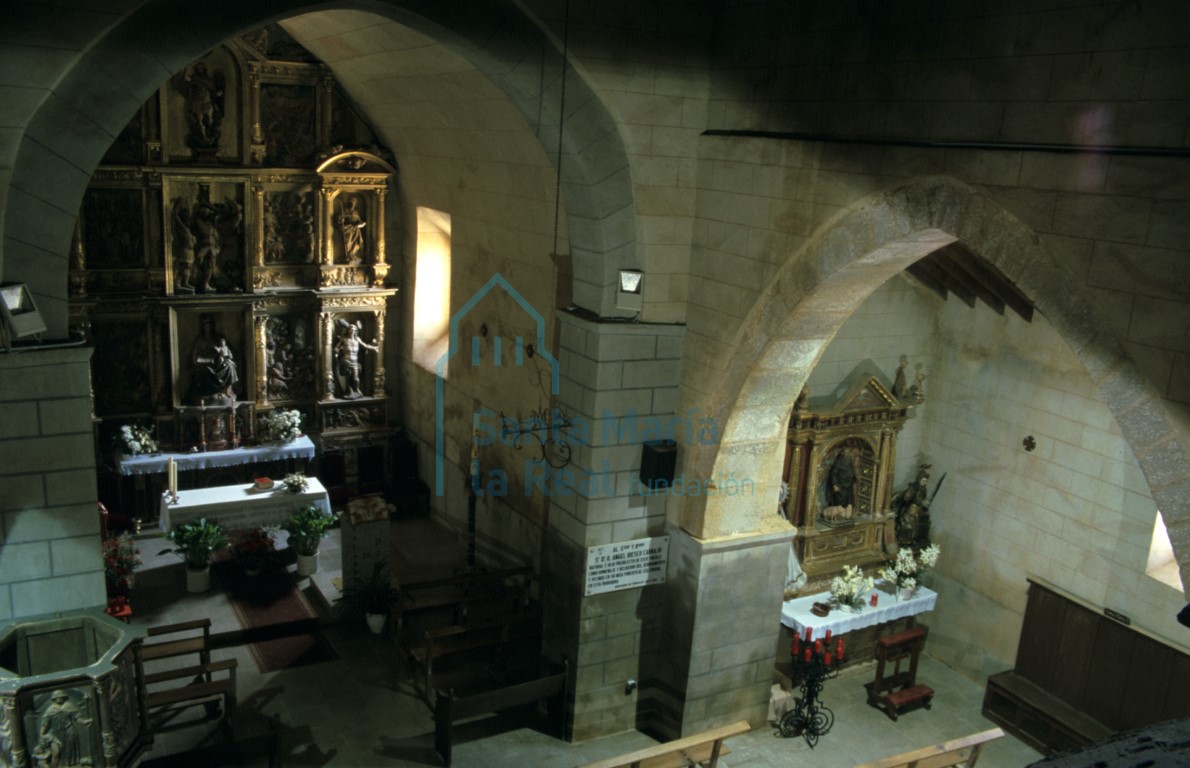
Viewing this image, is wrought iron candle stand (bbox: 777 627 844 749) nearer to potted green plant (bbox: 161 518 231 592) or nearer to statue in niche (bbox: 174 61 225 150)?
potted green plant (bbox: 161 518 231 592)

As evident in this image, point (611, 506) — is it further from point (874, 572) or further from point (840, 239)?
Answer: point (874, 572)

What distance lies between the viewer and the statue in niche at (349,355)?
1415 centimetres

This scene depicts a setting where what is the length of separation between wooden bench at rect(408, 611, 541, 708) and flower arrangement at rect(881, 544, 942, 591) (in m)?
3.76

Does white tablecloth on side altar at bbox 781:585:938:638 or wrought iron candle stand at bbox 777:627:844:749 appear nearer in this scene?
wrought iron candle stand at bbox 777:627:844:749

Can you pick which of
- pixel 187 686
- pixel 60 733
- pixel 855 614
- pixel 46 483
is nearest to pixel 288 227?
pixel 187 686

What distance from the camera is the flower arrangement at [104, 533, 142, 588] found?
10742 millimetres

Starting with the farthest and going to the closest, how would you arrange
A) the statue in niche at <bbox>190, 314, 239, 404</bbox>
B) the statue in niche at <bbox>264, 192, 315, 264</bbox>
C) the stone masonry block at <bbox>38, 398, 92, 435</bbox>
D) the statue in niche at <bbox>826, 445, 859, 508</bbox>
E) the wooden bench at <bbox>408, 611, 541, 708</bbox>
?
the statue in niche at <bbox>264, 192, 315, 264</bbox>
the statue in niche at <bbox>190, 314, 239, 404</bbox>
the statue in niche at <bbox>826, 445, 859, 508</bbox>
the wooden bench at <bbox>408, 611, 541, 708</bbox>
the stone masonry block at <bbox>38, 398, 92, 435</bbox>

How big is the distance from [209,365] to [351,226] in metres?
2.57

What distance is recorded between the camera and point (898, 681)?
10.6 m

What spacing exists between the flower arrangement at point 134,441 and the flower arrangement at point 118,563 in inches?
75.6

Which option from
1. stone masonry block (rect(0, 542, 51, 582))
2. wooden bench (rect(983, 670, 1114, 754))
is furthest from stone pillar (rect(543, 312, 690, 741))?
stone masonry block (rect(0, 542, 51, 582))

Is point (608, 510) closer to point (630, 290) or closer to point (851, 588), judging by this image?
point (630, 290)

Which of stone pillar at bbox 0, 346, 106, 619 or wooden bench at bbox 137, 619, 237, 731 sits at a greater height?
stone pillar at bbox 0, 346, 106, 619

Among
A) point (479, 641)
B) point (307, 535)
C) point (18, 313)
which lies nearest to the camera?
point (18, 313)
